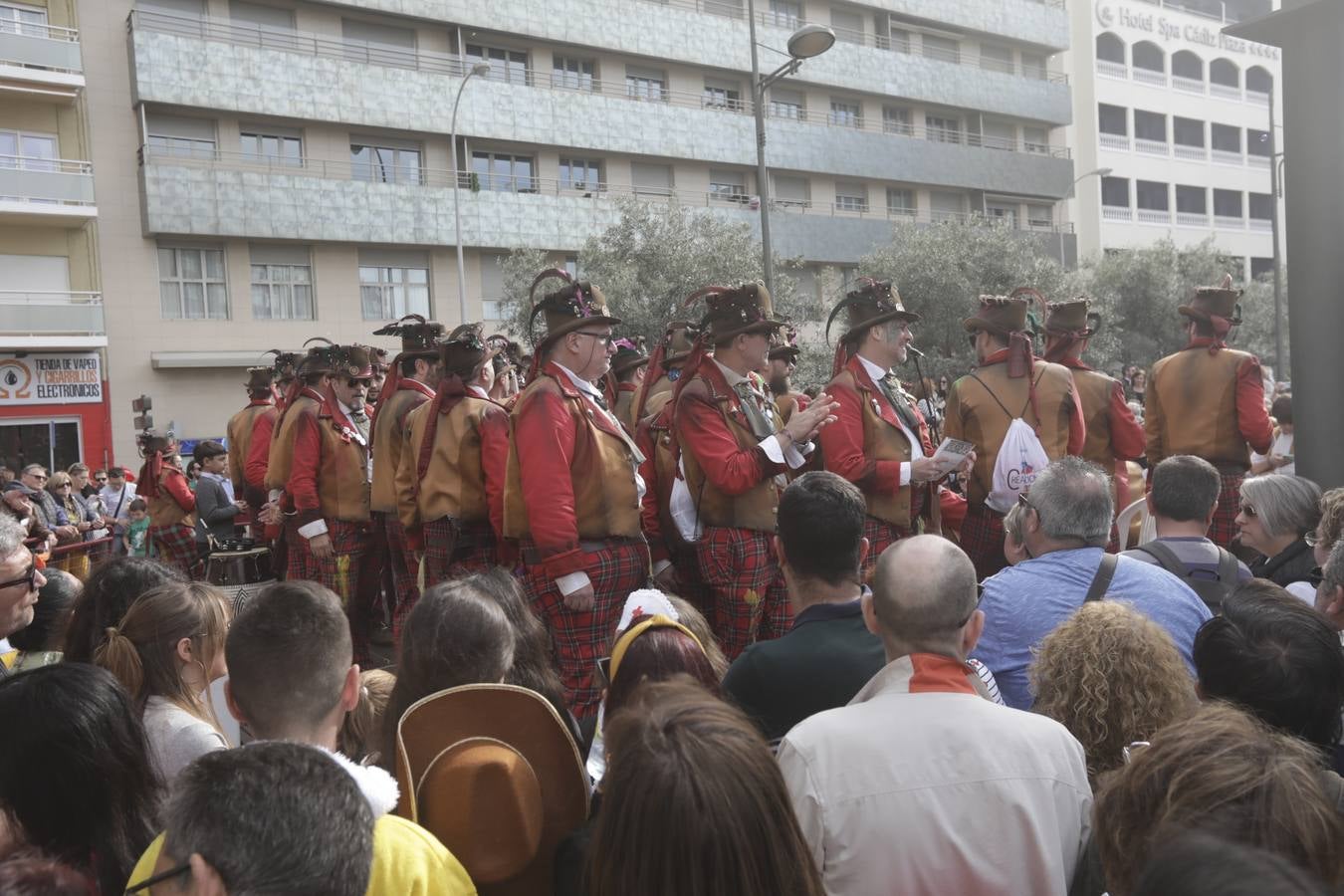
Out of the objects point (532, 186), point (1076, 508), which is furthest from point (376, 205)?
point (1076, 508)

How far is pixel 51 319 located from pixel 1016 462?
2402 centimetres

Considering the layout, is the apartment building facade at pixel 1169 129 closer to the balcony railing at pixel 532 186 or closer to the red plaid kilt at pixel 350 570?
the balcony railing at pixel 532 186

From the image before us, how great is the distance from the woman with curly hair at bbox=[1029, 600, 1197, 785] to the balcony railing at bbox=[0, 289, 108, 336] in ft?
85.1

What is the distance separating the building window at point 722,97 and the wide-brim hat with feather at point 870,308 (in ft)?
97.0

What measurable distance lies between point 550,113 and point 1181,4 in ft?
102

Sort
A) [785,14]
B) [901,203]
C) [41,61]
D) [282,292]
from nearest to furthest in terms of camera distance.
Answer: [41,61]
[282,292]
[785,14]
[901,203]

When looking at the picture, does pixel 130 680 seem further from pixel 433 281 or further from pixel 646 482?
pixel 433 281

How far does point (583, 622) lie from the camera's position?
5145 mm

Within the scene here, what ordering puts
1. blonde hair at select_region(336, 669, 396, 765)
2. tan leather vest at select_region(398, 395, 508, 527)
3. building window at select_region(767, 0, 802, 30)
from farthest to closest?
building window at select_region(767, 0, 802, 30) < tan leather vest at select_region(398, 395, 508, 527) < blonde hair at select_region(336, 669, 396, 765)

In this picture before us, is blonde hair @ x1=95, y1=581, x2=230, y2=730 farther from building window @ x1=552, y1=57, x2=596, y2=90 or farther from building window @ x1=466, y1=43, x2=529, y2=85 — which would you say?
building window @ x1=552, y1=57, x2=596, y2=90

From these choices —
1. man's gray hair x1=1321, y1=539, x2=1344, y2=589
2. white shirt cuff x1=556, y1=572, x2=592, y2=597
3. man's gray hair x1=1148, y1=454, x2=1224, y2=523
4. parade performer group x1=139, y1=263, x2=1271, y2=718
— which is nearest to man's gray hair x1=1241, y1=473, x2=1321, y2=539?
man's gray hair x1=1148, y1=454, x2=1224, y2=523

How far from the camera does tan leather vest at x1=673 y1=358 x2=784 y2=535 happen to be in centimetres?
541

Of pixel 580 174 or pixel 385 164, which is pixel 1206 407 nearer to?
pixel 385 164

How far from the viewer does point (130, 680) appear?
3.13 metres
